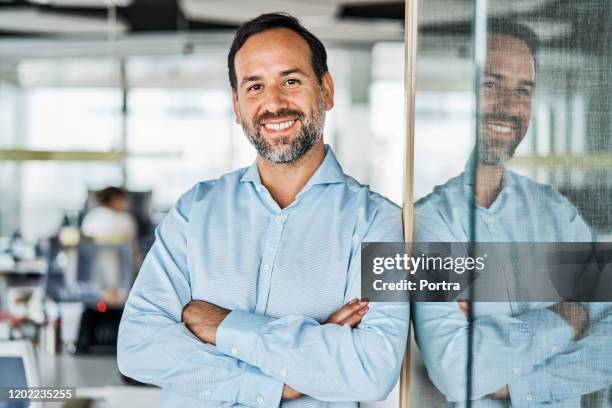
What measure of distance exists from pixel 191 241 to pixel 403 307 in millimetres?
580

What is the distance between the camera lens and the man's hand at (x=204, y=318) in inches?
74.7

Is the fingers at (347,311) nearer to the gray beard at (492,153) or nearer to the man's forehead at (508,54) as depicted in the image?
the gray beard at (492,153)

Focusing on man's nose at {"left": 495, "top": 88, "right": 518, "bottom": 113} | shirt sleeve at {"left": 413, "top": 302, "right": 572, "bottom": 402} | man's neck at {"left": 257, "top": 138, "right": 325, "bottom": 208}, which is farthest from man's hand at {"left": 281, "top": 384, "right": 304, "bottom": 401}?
man's nose at {"left": 495, "top": 88, "right": 518, "bottom": 113}

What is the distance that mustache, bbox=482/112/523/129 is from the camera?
6.40ft

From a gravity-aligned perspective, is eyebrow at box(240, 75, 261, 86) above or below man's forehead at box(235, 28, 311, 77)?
below

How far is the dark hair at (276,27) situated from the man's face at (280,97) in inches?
0.7

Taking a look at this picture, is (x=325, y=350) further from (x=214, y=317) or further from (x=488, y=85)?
(x=488, y=85)

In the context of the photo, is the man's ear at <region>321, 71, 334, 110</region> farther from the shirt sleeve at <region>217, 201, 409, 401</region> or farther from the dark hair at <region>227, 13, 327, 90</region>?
the shirt sleeve at <region>217, 201, 409, 401</region>

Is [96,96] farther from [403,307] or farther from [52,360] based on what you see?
[403,307]

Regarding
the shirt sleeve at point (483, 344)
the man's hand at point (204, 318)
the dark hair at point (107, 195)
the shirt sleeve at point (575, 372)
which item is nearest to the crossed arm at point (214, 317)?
the man's hand at point (204, 318)

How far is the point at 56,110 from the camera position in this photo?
328 inches

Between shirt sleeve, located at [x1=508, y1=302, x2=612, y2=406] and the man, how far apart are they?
380 mm

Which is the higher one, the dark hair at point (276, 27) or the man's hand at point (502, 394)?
the dark hair at point (276, 27)

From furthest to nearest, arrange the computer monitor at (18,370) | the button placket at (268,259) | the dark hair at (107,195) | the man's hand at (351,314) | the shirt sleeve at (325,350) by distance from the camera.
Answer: the dark hair at (107,195) → the computer monitor at (18,370) → the button placket at (268,259) → the man's hand at (351,314) → the shirt sleeve at (325,350)
